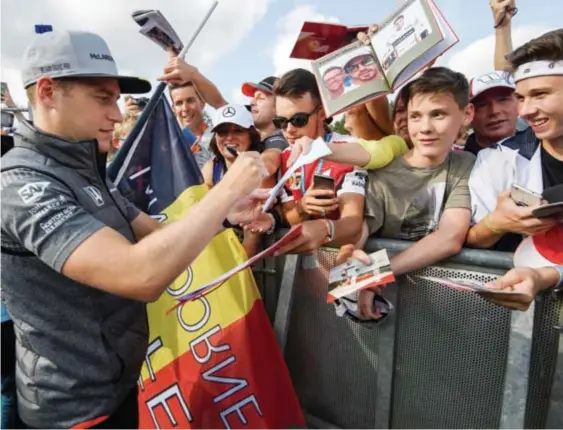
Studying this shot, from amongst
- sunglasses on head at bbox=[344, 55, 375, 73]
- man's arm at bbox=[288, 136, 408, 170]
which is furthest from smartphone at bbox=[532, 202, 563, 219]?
sunglasses on head at bbox=[344, 55, 375, 73]

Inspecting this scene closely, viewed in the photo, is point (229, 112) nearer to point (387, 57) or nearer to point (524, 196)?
point (387, 57)

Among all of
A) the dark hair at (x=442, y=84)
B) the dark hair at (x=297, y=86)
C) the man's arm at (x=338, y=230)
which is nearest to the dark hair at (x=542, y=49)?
the dark hair at (x=442, y=84)

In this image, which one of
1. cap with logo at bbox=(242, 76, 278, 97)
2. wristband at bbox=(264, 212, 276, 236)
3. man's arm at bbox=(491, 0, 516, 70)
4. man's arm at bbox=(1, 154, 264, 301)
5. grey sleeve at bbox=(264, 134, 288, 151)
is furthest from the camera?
cap with logo at bbox=(242, 76, 278, 97)

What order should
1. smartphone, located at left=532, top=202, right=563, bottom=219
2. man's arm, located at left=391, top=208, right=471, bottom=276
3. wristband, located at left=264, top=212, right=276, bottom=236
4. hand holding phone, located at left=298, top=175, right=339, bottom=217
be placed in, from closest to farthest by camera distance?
1. smartphone, located at left=532, top=202, right=563, bottom=219
2. man's arm, located at left=391, top=208, right=471, bottom=276
3. hand holding phone, located at left=298, top=175, right=339, bottom=217
4. wristband, located at left=264, top=212, right=276, bottom=236

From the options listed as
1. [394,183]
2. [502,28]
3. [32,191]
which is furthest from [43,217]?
[502,28]

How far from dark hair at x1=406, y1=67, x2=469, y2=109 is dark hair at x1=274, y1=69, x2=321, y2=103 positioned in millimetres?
824

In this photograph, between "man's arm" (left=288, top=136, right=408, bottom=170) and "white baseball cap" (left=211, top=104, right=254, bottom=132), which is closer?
"man's arm" (left=288, top=136, right=408, bottom=170)

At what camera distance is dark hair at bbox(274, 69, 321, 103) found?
10.2ft

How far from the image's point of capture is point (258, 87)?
4.28m

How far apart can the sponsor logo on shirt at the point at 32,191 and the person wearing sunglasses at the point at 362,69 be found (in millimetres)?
1643

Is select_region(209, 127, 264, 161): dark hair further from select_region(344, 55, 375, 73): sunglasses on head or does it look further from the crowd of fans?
select_region(344, 55, 375, 73): sunglasses on head

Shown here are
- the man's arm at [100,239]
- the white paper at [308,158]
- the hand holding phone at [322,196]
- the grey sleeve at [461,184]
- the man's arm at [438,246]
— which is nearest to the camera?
the man's arm at [100,239]

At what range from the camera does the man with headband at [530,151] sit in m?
2.11

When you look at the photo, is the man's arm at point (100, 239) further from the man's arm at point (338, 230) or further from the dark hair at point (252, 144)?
the dark hair at point (252, 144)
